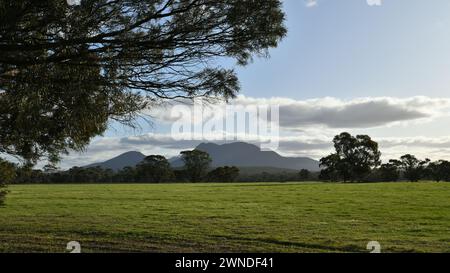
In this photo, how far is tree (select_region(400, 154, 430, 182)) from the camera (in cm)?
10812

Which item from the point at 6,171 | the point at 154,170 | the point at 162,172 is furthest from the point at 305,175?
the point at 6,171

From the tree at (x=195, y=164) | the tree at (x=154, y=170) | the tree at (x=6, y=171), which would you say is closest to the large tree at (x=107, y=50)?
the tree at (x=6, y=171)

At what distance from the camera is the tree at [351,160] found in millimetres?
98125

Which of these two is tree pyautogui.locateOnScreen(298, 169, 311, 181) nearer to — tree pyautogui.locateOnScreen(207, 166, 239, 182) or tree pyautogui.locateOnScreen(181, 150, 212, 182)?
tree pyautogui.locateOnScreen(207, 166, 239, 182)

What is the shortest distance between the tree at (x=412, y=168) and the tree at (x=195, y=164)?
45.0 meters

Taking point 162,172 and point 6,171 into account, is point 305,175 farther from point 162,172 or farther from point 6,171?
point 6,171

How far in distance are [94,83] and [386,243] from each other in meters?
8.75

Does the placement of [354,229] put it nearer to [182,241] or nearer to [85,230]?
[182,241]

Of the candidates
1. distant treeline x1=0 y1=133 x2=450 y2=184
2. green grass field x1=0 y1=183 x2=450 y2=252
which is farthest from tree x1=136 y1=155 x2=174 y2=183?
green grass field x1=0 y1=183 x2=450 y2=252

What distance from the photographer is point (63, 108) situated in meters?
10.1

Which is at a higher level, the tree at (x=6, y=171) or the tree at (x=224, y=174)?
the tree at (x=6, y=171)

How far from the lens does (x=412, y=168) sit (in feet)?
358

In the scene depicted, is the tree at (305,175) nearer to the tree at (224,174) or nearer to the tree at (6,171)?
the tree at (224,174)
